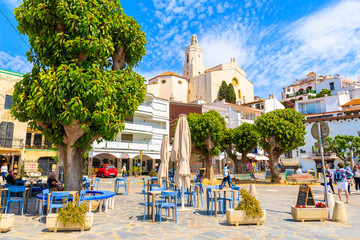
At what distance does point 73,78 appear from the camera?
24.7ft

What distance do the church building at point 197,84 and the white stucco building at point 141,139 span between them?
25182 mm

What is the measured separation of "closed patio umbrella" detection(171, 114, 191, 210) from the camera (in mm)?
9227

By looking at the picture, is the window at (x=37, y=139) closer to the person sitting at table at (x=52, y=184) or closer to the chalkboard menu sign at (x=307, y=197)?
the person sitting at table at (x=52, y=184)

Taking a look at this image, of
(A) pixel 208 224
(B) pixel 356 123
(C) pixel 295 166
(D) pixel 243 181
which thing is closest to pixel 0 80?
(D) pixel 243 181

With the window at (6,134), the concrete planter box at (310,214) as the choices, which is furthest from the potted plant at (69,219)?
the window at (6,134)

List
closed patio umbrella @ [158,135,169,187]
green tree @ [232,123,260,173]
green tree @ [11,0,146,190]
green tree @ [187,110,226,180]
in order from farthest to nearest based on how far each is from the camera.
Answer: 1. green tree @ [232,123,260,173]
2. green tree @ [187,110,226,180]
3. closed patio umbrella @ [158,135,169,187]
4. green tree @ [11,0,146,190]

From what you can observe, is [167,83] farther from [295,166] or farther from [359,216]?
[359,216]

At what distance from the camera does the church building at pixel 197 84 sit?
68.6m

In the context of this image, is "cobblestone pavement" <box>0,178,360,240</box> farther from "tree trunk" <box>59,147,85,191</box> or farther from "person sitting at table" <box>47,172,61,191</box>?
"tree trunk" <box>59,147,85,191</box>

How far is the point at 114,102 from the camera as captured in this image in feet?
27.3

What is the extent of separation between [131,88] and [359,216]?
903cm

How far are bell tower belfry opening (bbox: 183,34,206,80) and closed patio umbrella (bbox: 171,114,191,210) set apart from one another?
71212 millimetres

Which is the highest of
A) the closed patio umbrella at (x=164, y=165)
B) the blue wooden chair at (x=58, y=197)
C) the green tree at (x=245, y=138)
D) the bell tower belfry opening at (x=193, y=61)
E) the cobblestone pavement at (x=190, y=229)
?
the bell tower belfry opening at (x=193, y=61)

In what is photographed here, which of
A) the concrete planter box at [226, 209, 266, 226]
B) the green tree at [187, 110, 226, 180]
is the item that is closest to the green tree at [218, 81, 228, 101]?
the green tree at [187, 110, 226, 180]
